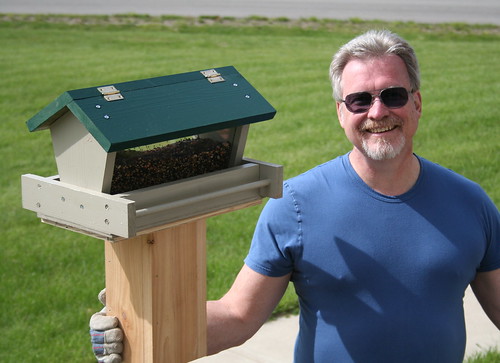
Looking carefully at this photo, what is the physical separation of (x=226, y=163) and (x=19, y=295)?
2.85 metres

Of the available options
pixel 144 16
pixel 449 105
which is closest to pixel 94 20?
pixel 144 16

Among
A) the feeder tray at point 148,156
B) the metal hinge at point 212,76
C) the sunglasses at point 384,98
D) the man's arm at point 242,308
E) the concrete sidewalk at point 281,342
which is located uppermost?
the metal hinge at point 212,76

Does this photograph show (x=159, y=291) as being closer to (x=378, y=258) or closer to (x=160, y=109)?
(x=160, y=109)

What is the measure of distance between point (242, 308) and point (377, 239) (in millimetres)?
501

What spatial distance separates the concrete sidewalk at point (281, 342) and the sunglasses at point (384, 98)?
2.26 m

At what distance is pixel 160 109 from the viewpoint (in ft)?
7.98

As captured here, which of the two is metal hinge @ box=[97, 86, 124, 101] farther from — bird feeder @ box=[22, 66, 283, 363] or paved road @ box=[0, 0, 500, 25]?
paved road @ box=[0, 0, 500, 25]

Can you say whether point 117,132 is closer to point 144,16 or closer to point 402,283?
point 402,283

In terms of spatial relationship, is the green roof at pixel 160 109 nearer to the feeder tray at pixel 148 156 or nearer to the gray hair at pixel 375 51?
the feeder tray at pixel 148 156

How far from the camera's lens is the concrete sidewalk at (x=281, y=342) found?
460 cm

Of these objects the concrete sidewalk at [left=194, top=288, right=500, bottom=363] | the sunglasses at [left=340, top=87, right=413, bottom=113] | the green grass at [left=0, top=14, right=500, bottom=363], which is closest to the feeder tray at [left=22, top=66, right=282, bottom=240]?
the sunglasses at [left=340, top=87, right=413, bottom=113]

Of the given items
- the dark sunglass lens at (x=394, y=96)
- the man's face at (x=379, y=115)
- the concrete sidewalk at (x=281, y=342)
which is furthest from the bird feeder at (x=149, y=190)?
the concrete sidewalk at (x=281, y=342)

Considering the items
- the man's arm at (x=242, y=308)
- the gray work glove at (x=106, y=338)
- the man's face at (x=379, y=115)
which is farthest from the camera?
the man's arm at (x=242, y=308)

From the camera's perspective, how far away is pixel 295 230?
268cm
